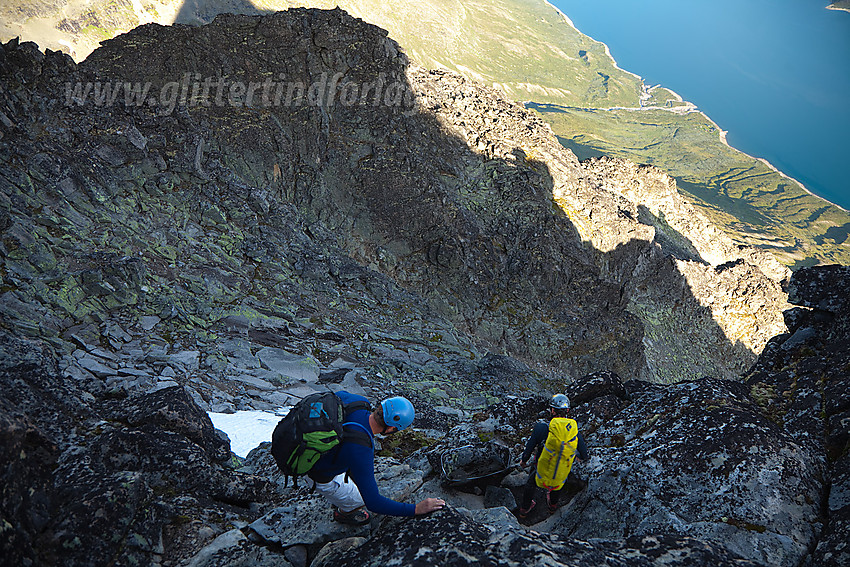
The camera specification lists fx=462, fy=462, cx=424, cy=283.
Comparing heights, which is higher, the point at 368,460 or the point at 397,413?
the point at 397,413

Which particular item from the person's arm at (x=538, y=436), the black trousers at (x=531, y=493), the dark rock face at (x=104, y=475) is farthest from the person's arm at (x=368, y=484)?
the person's arm at (x=538, y=436)

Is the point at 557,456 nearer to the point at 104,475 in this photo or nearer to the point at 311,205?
the point at 104,475

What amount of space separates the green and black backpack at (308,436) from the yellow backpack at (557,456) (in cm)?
474

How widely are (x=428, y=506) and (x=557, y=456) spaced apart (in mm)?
3836

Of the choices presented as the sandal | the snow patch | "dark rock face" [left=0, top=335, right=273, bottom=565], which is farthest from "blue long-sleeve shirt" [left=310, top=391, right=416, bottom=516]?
the snow patch

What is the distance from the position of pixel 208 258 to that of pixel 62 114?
1070cm

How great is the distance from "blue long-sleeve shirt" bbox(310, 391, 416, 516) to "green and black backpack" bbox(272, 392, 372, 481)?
0.15 meters

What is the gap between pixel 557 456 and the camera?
371 inches

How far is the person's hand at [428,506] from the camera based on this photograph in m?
6.59

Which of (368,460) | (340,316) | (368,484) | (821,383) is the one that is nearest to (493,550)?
(368,484)

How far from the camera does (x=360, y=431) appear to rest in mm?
6543

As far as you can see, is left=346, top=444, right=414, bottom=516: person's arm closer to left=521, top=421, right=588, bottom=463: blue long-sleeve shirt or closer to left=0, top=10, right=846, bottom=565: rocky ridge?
left=0, top=10, right=846, bottom=565: rocky ridge

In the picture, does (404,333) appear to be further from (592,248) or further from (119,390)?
(592,248)

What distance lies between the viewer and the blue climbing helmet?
258 inches
